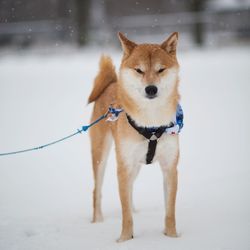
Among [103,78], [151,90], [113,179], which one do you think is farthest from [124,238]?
[113,179]

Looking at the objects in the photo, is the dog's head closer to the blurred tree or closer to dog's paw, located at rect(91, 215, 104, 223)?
dog's paw, located at rect(91, 215, 104, 223)

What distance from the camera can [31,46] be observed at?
21078 mm

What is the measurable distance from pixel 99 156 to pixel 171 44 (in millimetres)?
1435

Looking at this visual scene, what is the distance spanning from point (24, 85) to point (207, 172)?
9.10 m

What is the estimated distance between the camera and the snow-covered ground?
12.6 feet

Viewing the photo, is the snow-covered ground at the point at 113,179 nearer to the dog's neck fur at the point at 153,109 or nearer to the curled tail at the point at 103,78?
the dog's neck fur at the point at 153,109

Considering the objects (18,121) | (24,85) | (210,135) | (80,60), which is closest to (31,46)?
(80,60)

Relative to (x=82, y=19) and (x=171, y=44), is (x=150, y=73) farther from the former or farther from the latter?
(x=82, y=19)

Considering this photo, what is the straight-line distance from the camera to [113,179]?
5.88 meters

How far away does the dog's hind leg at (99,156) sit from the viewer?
439cm

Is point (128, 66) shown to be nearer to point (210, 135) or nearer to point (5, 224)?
point (5, 224)

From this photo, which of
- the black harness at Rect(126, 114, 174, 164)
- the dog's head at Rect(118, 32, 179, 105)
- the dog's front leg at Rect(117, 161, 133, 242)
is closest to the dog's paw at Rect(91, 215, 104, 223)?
the dog's front leg at Rect(117, 161, 133, 242)

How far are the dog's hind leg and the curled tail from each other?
48 centimetres

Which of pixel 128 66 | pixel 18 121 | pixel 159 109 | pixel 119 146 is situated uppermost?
pixel 128 66
